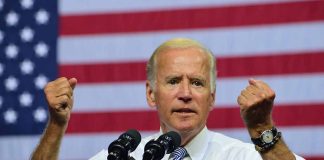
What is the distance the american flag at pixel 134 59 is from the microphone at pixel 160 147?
48.8 inches

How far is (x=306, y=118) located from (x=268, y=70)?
0.24 m

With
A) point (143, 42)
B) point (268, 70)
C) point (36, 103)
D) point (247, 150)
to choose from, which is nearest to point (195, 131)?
point (247, 150)

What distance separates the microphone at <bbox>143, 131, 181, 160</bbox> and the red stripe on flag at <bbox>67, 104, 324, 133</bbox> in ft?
4.05

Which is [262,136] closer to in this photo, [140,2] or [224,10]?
[224,10]

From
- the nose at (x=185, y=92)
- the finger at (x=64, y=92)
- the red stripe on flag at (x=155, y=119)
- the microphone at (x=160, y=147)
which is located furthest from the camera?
the red stripe on flag at (x=155, y=119)

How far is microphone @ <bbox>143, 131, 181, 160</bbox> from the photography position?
132 cm

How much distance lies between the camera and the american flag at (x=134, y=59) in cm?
257

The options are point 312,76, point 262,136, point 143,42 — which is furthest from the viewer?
point 143,42

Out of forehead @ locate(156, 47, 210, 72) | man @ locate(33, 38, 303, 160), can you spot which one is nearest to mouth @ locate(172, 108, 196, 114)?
man @ locate(33, 38, 303, 160)

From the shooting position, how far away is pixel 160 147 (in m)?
1.33

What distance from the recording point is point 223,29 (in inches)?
106

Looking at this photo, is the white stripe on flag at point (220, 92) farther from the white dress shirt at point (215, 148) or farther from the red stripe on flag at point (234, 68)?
the white dress shirt at point (215, 148)

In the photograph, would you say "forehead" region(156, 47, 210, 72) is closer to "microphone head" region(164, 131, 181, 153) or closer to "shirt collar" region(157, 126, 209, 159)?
"shirt collar" region(157, 126, 209, 159)

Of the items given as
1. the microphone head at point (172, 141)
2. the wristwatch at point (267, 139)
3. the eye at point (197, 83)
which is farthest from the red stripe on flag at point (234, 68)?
the microphone head at point (172, 141)
